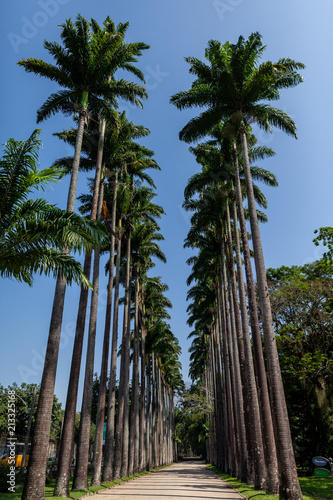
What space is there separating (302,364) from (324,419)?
535 cm

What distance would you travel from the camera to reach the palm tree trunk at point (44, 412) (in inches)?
332

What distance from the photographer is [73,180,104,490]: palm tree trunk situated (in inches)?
531

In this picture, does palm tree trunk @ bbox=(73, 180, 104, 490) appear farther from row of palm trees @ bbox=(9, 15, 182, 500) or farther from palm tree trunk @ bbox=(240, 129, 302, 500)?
palm tree trunk @ bbox=(240, 129, 302, 500)

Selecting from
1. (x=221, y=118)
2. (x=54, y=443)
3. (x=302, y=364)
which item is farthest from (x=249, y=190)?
(x=54, y=443)

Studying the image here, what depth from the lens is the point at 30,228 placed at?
9.27m

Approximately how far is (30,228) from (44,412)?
16.4 feet

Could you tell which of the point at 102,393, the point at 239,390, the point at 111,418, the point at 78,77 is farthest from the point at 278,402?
the point at 78,77

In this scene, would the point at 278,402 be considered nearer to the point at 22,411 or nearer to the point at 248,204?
the point at 248,204

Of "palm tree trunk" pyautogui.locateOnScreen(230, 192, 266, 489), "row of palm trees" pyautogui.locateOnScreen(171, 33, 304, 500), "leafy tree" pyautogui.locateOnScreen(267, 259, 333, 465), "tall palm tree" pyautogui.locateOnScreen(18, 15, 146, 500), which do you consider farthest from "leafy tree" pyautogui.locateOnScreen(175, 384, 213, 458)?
"tall palm tree" pyautogui.locateOnScreen(18, 15, 146, 500)

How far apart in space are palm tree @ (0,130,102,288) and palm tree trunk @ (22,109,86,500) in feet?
4.39

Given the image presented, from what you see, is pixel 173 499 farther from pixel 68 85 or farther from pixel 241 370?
pixel 68 85

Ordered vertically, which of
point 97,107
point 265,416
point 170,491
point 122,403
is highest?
point 97,107

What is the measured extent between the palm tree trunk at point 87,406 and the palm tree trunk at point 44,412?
5.66 meters

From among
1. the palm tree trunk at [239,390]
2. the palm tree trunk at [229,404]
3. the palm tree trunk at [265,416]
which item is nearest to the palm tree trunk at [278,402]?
the palm tree trunk at [265,416]
